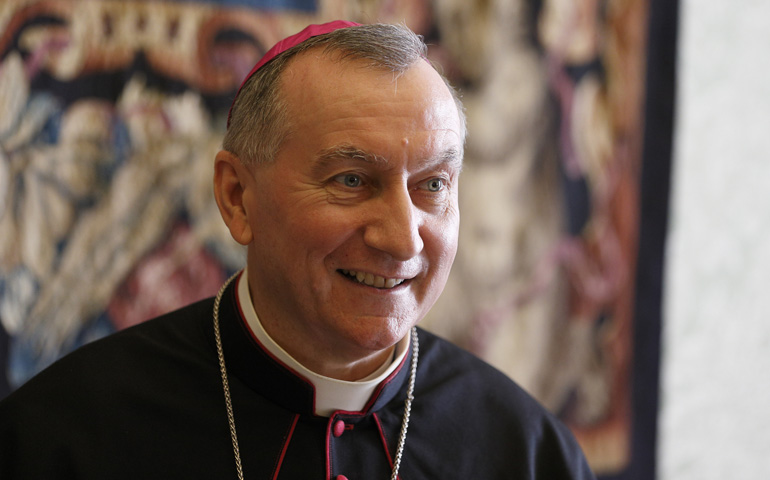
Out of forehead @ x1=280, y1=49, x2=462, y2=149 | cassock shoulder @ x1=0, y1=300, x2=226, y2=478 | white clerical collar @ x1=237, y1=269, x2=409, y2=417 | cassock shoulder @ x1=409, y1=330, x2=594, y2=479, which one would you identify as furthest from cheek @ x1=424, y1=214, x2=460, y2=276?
cassock shoulder @ x1=0, y1=300, x2=226, y2=478

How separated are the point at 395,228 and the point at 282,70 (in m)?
0.47

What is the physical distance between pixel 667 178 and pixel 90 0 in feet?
8.30

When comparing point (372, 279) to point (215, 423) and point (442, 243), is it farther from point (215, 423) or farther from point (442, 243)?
point (215, 423)

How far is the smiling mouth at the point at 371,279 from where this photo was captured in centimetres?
181

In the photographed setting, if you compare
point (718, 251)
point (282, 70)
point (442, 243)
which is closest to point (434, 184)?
point (442, 243)

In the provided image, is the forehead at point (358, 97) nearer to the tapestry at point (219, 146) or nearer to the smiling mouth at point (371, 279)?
the smiling mouth at point (371, 279)

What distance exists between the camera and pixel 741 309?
3.98 meters

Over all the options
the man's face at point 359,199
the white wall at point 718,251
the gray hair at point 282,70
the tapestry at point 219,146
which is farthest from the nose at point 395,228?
the white wall at point 718,251

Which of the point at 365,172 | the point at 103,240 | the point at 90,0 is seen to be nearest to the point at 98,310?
the point at 103,240

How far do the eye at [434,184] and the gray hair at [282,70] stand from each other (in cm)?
25

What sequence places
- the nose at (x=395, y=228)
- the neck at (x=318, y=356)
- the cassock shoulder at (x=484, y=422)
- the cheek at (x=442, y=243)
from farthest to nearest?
the cassock shoulder at (x=484, y=422) → the neck at (x=318, y=356) → the cheek at (x=442, y=243) → the nose at (x=395, y=228)

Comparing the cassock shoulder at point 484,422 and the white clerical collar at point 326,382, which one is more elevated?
the white clerical collar at point 326,382

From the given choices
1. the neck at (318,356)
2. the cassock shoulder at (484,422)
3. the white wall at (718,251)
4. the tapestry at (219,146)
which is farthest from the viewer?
the white wall at (718,251)

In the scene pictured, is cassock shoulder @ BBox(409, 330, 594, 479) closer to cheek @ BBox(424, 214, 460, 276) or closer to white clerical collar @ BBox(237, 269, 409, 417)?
white clerical collar @ BBox(237, 269, 409, 417)
